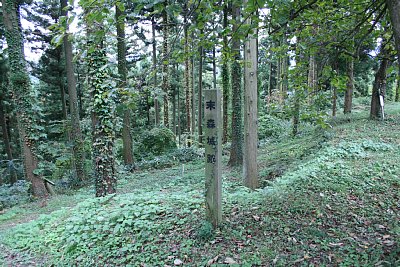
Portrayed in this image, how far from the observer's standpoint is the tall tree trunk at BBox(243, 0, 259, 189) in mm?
6289

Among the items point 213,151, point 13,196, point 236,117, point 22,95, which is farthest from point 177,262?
point 13,196

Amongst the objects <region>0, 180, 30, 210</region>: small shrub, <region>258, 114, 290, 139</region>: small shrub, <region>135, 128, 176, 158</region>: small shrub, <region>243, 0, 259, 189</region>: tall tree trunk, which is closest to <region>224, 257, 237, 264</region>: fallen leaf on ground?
<region>243, 0, 259, 189</region>: tall tree trunk

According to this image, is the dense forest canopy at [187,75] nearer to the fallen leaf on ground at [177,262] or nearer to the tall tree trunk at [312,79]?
the tall tree trunk at [312,79]

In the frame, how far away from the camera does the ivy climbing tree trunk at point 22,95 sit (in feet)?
27.2

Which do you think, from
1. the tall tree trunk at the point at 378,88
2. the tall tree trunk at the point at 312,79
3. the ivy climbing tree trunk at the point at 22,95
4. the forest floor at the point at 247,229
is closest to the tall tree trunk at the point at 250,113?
the forest floor at the point at 247,229

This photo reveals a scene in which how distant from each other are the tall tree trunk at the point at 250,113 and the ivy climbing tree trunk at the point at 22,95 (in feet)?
23.7

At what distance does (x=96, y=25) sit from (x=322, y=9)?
3.59m

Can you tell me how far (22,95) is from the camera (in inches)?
→ 341

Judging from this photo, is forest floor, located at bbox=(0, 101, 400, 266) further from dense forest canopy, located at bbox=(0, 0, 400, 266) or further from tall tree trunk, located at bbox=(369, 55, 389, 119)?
tall tree trunk, located at bbox=(369, 55, 389, 119)

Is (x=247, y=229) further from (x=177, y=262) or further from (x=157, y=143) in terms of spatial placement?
(x=157, y=143)

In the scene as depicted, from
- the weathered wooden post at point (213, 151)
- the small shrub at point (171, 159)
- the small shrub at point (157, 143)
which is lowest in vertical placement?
the small shrub at point (171, 159)

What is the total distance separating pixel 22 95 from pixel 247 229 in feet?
27.9

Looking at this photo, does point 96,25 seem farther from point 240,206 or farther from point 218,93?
point 240,206

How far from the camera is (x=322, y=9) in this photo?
423 cm
